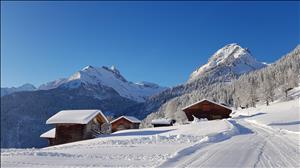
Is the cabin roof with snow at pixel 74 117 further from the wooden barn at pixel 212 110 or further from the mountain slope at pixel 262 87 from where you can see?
the mountain slope at pixel 262 87

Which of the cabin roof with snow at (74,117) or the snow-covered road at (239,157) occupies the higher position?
the cabin roof with snow at (74,117)

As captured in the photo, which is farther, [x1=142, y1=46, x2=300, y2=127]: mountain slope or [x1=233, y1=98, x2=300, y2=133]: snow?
[x1=142, y1=46, x2=300, y2=127]: mountain slope

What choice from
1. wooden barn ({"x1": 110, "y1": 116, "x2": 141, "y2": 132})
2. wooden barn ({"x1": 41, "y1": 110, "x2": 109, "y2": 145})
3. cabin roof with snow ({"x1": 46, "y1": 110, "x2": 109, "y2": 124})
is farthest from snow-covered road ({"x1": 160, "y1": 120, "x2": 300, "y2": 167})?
wooden barn ({"x1": 110, "y1": 116, "x2": 141, "y2": 132})

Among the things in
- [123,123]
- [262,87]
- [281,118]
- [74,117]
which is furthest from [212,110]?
[262,87]

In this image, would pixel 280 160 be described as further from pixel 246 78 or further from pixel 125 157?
pixel 246 78

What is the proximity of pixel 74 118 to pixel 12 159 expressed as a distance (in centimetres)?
3048

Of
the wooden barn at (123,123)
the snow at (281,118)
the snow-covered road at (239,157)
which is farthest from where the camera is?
the wooden barn at (123,123)

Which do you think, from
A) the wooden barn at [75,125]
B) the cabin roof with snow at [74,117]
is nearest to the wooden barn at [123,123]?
the wooden barn at [75,125]

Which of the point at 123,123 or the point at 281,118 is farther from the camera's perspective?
the point at 123,123

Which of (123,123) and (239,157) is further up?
(123,123)

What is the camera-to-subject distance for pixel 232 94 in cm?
18512

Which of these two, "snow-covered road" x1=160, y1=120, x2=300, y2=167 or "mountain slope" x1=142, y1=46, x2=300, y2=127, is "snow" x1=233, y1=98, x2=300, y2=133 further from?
"mountain slope" x1=142, y1=46, x2=300, y2=127

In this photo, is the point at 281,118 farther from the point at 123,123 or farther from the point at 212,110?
the point at 123,123

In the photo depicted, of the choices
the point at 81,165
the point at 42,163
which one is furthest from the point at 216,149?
the point at 42,163
